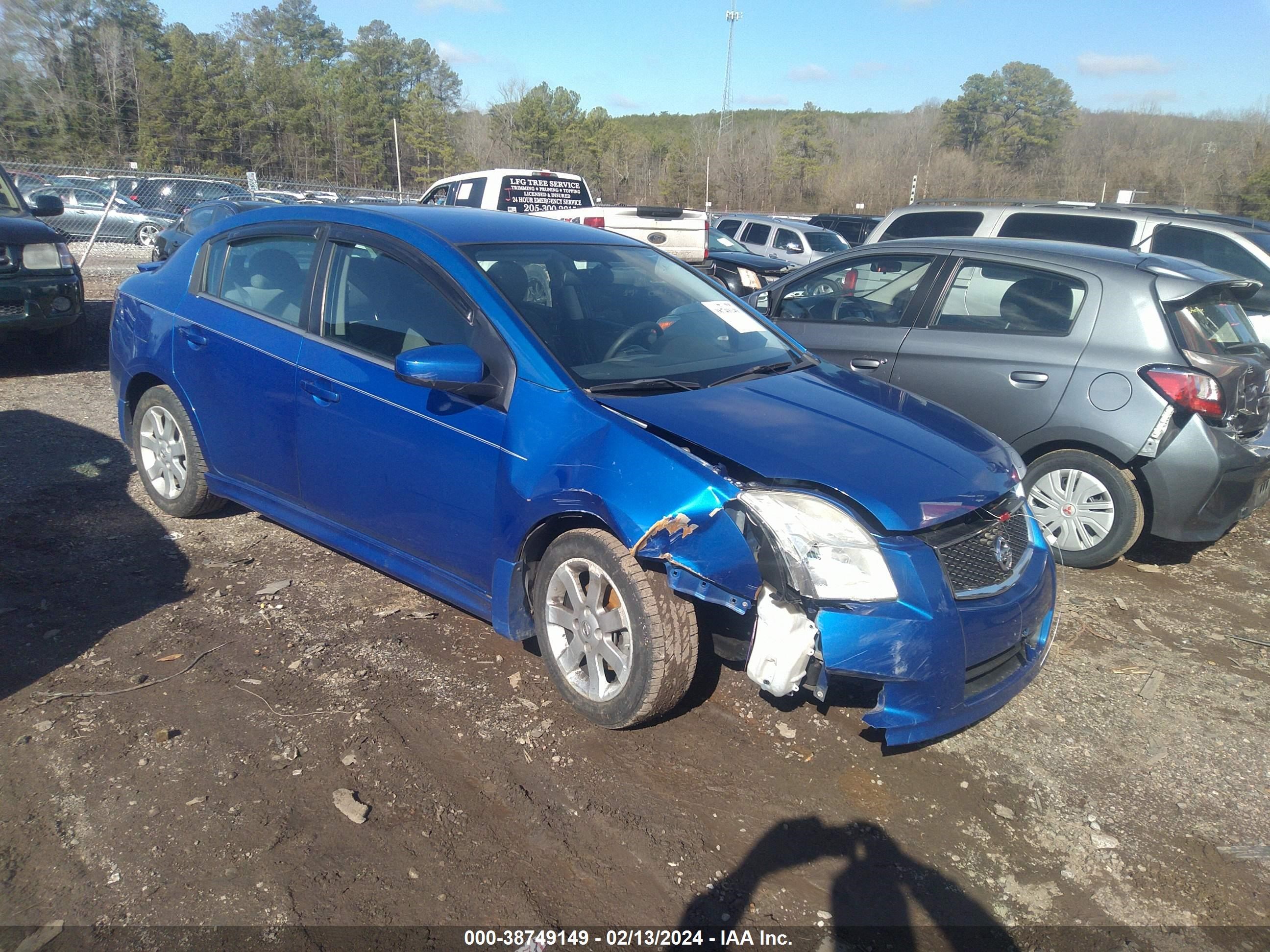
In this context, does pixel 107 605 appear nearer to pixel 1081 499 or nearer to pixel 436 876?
pixel 436 876

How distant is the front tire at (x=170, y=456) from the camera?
456 cm

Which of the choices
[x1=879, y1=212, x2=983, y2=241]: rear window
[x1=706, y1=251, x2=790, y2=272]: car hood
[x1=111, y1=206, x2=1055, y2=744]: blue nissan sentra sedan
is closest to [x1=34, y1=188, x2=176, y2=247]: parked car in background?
[x1=706, y1=251, x2=790, y2=272]: car hood

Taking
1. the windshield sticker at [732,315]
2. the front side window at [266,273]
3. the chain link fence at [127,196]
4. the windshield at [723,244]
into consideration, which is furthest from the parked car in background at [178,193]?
the windshield sticker at [732,315]

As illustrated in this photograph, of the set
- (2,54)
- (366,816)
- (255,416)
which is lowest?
(366,816)

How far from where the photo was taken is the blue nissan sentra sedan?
8.99 feet

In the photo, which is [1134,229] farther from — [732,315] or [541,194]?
[541,194]

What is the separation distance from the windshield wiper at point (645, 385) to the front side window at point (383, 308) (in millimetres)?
597

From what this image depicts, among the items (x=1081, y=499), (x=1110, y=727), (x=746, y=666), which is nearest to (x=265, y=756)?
(x=746, y=666)

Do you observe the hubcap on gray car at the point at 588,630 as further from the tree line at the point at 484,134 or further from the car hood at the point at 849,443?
the tree line at the point at 484,134

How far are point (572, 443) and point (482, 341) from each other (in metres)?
0.63

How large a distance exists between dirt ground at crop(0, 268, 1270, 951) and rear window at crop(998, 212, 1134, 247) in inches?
220

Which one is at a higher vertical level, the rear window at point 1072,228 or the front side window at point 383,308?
the rear window at point 1072,228

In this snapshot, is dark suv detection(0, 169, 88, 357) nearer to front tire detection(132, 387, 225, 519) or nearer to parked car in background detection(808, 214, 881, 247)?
front tire detection(132, 387, 225, 519)

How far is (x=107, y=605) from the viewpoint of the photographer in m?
3.91
